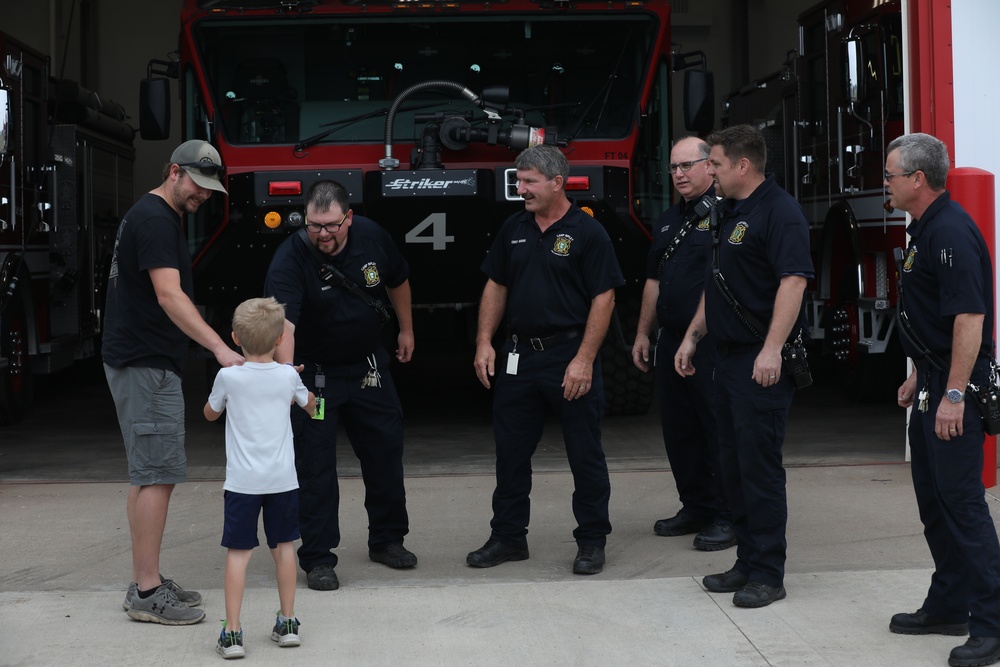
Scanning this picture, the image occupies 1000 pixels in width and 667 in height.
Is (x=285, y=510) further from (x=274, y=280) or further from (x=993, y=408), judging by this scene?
(x=993, y=408)

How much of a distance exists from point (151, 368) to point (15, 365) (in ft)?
19.2

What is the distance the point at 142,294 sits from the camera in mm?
4961

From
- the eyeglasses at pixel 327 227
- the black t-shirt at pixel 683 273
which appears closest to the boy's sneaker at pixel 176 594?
the eyeglasses at pixel 327 227

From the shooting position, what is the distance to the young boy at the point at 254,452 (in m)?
4.46

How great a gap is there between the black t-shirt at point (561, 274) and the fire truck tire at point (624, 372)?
351 cm

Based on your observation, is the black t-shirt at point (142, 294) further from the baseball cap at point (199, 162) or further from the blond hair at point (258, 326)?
the blond hair at point (258, 326)

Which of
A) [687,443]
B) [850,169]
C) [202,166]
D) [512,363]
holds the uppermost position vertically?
[850,169]

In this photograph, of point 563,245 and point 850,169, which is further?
point 850,169

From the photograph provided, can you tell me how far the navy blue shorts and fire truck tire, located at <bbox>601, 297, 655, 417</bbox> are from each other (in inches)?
190

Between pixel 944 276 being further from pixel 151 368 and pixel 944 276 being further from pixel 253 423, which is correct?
pixel 151 368

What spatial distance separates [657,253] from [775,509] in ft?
5.14

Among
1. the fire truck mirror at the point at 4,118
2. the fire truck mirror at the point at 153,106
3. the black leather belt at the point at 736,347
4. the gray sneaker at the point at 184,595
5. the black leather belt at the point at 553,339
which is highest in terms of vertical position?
the fire truck mirror at the point at 153,106

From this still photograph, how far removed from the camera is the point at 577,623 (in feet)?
15.9

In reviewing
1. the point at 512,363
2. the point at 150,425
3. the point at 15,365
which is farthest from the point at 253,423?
the point at 15,365
